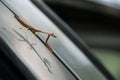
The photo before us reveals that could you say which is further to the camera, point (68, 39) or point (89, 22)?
point (89, 22)

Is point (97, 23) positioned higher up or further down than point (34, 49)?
higher up

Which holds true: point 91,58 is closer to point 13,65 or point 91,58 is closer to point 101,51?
point 13,65

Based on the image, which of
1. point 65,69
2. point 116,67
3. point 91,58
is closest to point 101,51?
point 116,67

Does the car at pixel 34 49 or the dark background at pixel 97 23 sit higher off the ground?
the dark background at pixel 97 23

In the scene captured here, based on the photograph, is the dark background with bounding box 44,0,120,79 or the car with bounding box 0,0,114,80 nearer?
the car with bounding box 0,0,114,80

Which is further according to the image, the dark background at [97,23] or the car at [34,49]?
the dark background at [97,23]

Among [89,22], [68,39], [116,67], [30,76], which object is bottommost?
[30,76]

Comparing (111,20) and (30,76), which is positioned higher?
(111,20)

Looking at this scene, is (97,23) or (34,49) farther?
(97,23)

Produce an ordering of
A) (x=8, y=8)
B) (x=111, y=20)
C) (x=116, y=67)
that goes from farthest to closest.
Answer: (x=116, y=67) → (x=111, y=20) → (x=8, y=8)

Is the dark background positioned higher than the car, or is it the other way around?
the dark background

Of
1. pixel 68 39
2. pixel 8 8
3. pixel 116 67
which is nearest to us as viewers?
pixel 8 8
